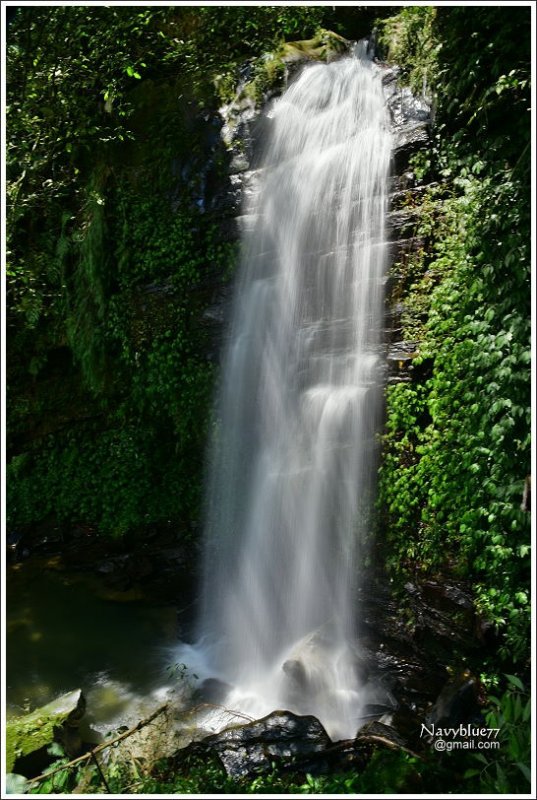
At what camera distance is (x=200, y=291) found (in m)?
7.70

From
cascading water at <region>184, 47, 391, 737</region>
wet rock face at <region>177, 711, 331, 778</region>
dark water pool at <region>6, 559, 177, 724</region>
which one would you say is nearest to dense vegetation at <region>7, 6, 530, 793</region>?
wet rock face at <region>177, 711, 331, 778</region>

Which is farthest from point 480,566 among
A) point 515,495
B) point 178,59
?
point 178,59

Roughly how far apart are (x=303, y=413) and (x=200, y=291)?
2623mm

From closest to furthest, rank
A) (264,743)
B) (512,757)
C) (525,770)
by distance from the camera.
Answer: (525,770) → (512,757) → (264,743)

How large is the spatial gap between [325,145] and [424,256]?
217 cm

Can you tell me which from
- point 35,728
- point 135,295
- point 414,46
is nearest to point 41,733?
point 35,728

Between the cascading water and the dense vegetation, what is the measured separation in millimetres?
434

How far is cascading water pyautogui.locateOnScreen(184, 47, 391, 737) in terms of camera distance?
18.2 ft

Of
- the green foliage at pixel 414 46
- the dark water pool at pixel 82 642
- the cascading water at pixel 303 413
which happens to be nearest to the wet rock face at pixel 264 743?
the cascading water at pixel 303 413

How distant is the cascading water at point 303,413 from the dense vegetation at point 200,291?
0.43 m

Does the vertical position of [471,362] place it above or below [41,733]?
above

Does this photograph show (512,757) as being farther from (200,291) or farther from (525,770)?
(200,291)

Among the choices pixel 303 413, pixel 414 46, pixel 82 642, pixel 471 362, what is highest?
pixel 414 46

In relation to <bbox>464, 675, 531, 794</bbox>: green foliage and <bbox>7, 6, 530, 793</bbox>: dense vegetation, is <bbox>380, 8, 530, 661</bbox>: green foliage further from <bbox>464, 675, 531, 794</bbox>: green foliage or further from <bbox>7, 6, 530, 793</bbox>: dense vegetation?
<bbox>464, 675, 531, 794</bbox>: green foliage
